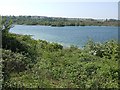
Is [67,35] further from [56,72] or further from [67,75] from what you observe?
[67,75]

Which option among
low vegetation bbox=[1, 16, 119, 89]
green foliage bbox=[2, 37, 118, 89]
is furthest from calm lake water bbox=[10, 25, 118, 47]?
green foliage bbox=[2, 37, 118, 89]

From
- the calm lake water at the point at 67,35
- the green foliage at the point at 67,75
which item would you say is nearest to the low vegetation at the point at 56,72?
the green foliage at the point at 67,75

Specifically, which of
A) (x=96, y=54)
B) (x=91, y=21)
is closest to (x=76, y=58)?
(x=96, y=54)

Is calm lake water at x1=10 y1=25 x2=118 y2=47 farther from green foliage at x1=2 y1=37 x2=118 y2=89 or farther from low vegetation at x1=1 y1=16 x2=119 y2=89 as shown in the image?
green foliage at x1=2 y1=37 x2=118 y2=89

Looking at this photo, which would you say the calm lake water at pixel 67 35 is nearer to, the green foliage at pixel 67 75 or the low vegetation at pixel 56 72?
the low vegetation at pixel 56 72

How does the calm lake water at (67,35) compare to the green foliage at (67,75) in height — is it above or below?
below

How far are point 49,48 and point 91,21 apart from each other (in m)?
94.1

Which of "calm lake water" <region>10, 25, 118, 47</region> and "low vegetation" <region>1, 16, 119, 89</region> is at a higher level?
"low vegetation" <region>1, 16, 119, 89</region>

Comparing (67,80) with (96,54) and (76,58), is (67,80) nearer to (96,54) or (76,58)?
(76,58)

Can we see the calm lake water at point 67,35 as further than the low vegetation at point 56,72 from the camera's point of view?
Yes

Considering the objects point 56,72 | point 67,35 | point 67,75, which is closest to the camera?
point 67,75

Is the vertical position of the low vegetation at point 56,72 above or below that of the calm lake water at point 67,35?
above

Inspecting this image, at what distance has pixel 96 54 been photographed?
13.6 m

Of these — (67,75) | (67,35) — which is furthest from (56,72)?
(67,35)
